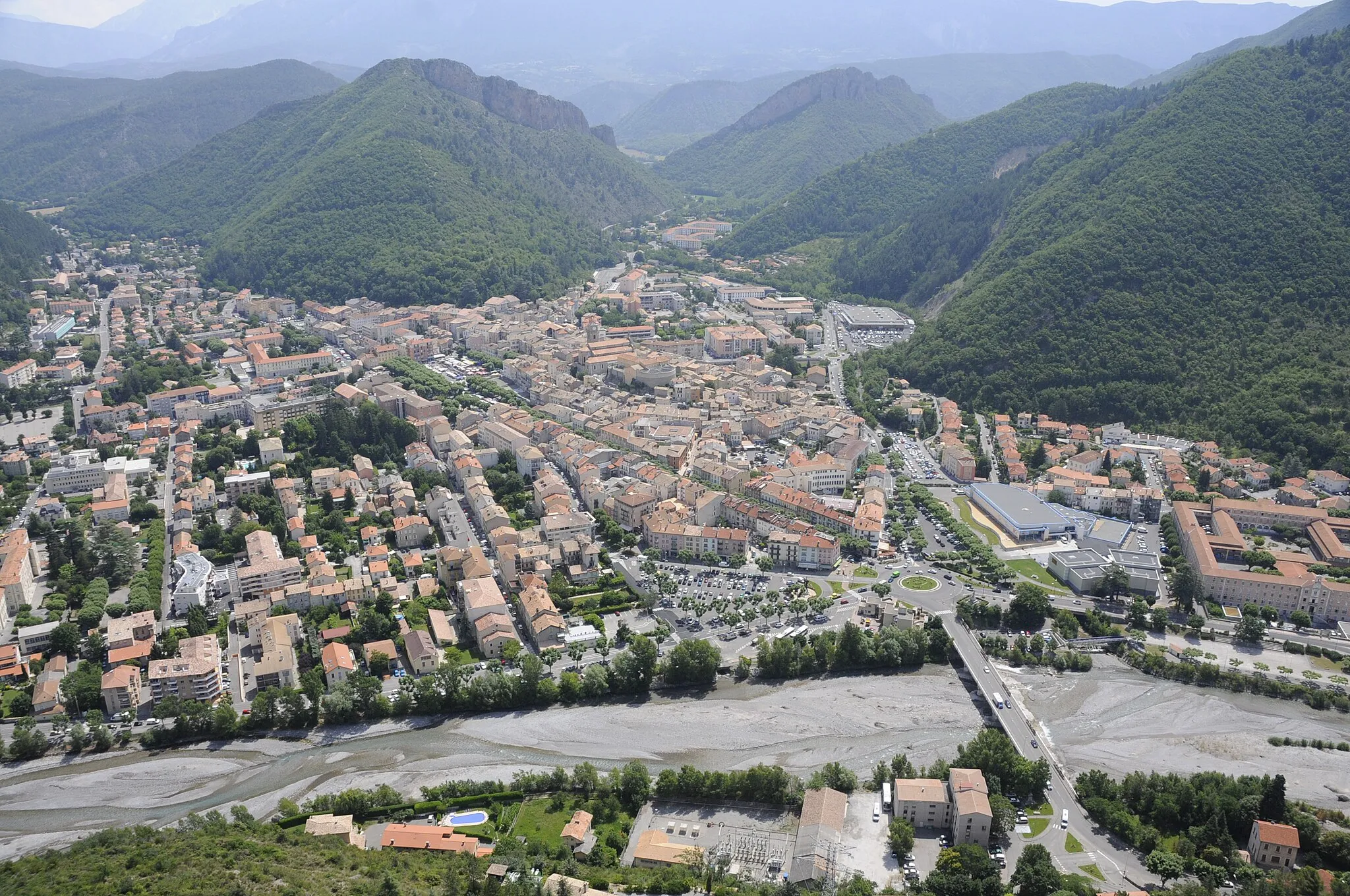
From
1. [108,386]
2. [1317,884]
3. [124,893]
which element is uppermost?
[108,386]

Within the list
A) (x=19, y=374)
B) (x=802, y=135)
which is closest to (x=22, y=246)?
(x=19, y=374)

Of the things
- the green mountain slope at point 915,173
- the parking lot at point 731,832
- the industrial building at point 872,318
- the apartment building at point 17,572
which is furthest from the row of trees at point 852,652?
the green mountain slope at point 915,173

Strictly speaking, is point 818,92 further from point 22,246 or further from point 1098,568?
point 1098,568

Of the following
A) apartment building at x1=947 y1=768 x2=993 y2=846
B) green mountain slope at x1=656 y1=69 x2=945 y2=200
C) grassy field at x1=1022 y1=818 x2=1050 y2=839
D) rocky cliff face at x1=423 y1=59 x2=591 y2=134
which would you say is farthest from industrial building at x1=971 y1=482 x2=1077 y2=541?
rocky cliff face at x1=423 y1=59 x2=591 y2=134

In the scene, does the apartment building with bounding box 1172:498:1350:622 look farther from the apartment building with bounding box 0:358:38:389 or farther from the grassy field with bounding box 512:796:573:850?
the apartment building with bounding box 0:358:38:389

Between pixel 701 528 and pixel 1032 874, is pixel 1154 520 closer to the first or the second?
pixel 701 528

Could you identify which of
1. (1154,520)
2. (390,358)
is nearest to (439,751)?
(1154,520)

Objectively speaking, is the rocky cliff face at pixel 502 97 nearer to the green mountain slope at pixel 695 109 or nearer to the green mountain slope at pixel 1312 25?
the green mountain slope at pixel 1312 25
